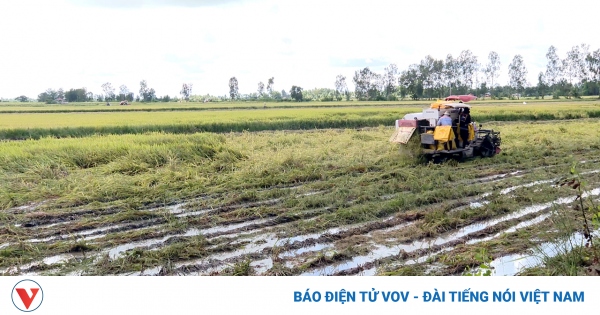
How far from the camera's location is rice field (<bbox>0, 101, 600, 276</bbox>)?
13.4 ft

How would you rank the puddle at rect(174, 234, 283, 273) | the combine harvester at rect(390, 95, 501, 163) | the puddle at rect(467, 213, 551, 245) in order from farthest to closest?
the combine harvester at rect(390, 95, 501, 163) < the puddle at rect(467, 213, 551, 245) < the puddle at rect(174, 234, 283, 273)

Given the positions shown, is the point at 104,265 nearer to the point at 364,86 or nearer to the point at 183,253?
the point at 183,253

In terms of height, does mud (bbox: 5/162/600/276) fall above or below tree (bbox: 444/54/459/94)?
below

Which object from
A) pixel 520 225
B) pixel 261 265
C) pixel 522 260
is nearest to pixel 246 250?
pixel 261 265

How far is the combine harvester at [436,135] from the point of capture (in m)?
8.49

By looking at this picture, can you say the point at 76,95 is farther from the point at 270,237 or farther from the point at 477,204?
the point at 477,204

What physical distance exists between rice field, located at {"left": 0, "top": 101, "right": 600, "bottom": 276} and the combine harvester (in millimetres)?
311

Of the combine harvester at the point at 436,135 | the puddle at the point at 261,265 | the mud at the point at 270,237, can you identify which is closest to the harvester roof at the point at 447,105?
the combine harvester at the point at 436,135

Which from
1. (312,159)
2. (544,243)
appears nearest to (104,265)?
(544,243)

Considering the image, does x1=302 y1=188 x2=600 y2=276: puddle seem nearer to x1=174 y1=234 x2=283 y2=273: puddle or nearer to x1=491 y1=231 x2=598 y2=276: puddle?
x1=491 y1=231 x2=598 y2=276: puddle

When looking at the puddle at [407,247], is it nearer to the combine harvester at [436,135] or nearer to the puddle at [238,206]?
the puddle at [238,206]

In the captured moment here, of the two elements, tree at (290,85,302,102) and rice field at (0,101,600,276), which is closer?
rice field at (0,101,600,276)

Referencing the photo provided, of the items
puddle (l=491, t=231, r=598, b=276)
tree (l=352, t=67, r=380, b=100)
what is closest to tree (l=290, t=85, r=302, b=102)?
tree (l=352, t=67, r=380, b=100)

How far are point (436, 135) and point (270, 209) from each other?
13.4 feet
